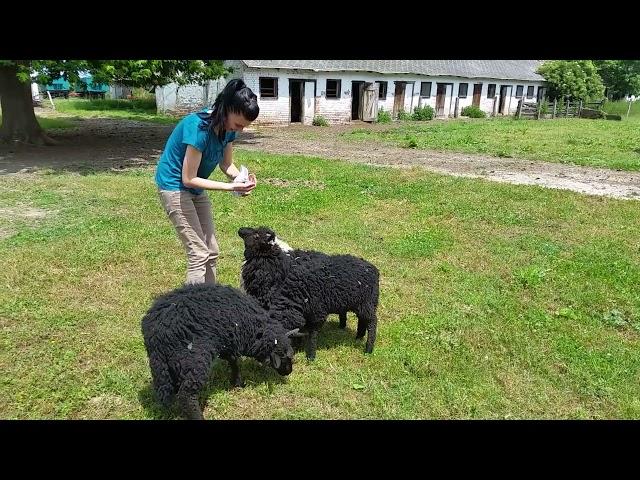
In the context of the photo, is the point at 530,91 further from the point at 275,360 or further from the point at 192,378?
the point at 192,378

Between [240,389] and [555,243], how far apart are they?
21.6 feet

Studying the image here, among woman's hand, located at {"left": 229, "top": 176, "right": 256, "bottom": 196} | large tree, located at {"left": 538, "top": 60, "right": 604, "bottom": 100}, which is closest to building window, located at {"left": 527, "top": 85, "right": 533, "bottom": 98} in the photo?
large tree, located at {"left": 538, "top": 60, "right": 604, "bottom": 100}

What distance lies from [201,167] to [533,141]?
74.1ft

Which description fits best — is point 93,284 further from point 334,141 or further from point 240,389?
point 334,141

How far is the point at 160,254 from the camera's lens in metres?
7.34

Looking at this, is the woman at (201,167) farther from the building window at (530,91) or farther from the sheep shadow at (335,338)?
the building window at (530,91)

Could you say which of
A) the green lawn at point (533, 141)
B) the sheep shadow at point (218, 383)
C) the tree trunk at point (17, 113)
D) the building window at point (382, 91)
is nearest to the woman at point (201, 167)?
the sheep shadow at point (218, 383)

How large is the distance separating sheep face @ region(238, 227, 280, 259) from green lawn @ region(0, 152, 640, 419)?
1.12 metres

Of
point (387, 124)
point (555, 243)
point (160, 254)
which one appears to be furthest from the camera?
point (387, 124)

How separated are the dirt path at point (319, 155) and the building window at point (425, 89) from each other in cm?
1627

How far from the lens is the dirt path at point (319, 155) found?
13875 millimetres
